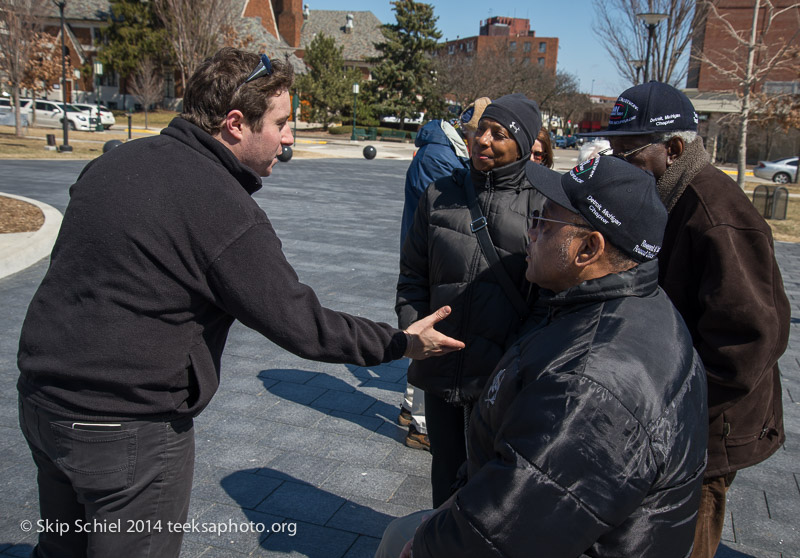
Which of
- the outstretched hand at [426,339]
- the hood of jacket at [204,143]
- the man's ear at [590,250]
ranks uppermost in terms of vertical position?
the hood of jacket at [204,143]

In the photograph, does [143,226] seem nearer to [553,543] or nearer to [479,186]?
[553,543]

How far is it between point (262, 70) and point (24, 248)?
7280 mm

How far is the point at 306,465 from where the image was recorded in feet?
12.8

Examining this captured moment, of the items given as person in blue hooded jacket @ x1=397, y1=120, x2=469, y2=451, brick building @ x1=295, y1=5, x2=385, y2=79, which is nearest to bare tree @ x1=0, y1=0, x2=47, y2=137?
person in blue hooded jacket @ x1=397, y1=120, x2=469, y2=451

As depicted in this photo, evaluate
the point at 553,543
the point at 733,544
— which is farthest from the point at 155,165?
the point at 733,544

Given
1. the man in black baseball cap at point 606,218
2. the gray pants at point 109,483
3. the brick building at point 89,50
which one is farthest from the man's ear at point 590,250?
the brick building at point 89,50

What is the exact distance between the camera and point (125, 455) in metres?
2.03

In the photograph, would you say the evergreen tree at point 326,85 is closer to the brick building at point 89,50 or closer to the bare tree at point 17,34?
the brick building at point 89,50

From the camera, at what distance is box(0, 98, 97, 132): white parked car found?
37.1 m

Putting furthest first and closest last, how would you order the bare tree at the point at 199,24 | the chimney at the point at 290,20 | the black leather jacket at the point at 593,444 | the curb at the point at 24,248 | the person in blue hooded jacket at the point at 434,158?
the chimney at the point at 290,20 → the bare tree at the point at 199,24 → the curb at the point at 24,248 → the person in blue hooded jacket at the point at 434,158 → the black leather jacket at the point at 593,444

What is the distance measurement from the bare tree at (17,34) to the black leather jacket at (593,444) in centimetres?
3056

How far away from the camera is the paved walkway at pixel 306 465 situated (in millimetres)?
3264

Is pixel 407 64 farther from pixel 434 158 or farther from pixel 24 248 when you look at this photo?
pixel 434 158

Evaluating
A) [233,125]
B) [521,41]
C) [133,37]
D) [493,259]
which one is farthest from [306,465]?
[521,41]
